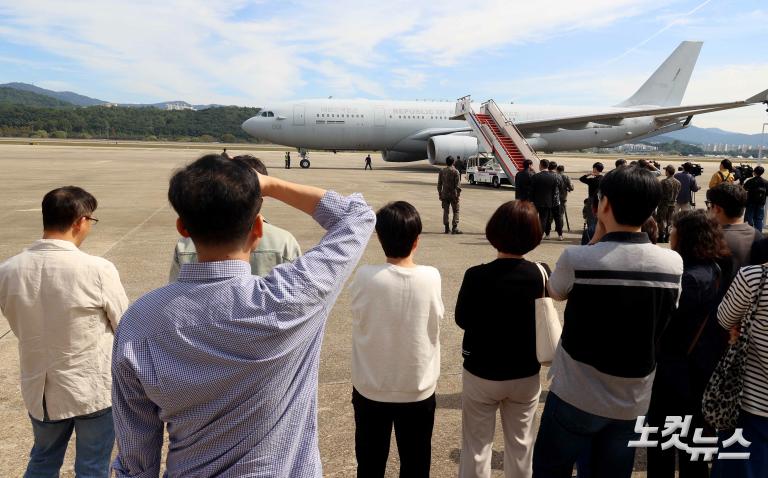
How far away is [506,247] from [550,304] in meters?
0.38

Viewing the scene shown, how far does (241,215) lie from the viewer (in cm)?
151

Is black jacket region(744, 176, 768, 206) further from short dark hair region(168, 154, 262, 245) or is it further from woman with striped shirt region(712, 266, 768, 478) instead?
short dark hair region(168, 154, 262, 245)

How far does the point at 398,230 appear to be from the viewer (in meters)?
2.90

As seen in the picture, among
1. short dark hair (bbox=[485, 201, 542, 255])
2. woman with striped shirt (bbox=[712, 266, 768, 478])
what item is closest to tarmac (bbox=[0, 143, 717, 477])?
short dark hair (bbox=[485, 201, 542, 255])

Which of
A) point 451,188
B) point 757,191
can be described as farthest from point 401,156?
point 757,191

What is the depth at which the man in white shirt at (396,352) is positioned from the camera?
2.84m

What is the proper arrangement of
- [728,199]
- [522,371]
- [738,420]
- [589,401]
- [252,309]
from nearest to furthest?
[252,309]
[589,401]
[738,420]
[522,371]
[728,199]

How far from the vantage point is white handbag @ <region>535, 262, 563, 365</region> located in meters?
2.76

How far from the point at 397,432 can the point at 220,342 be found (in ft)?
5.80

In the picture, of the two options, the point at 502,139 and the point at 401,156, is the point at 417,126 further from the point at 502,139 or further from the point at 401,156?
the point at 502,139

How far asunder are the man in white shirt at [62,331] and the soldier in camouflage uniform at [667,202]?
10315 mm

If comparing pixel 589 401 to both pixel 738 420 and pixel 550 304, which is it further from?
pixel 738 420

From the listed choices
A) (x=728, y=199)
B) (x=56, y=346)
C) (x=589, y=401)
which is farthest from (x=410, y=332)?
(x=728, y=199)

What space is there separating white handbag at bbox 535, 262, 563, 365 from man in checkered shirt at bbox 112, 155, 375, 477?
148cm
